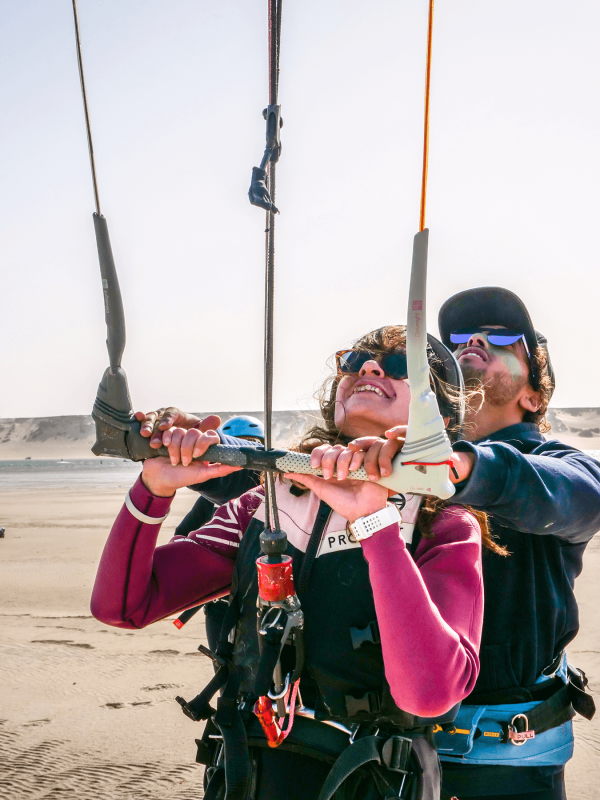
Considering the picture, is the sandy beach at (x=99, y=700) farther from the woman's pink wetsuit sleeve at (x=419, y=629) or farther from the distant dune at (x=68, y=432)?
the distant dune at (x=68, y=432)

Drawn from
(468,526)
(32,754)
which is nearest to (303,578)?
(468,526)

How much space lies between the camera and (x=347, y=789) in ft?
5.57

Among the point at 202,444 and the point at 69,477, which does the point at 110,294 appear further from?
the point at 69,477

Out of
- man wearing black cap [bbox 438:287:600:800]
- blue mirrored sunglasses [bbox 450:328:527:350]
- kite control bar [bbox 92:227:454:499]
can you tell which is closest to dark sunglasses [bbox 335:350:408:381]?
man wearing black cap [bbox 438:287:600:800]

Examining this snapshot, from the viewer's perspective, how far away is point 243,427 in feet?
16.9

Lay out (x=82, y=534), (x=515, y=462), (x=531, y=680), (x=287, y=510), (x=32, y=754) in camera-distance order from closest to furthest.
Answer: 1. (x=515, y=462)
2. (x=287, y=510)
3. (x=531, y=680)
4. (x=32, y=754)
5. (x=82, y=534)

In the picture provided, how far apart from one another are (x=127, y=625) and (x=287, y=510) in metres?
0.67

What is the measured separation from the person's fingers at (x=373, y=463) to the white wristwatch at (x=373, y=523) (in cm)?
21

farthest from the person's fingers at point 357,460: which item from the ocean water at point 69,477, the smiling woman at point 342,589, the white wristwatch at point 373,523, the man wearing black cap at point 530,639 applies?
the ocean water at point 69,477

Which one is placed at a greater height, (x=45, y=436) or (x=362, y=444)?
(x=362, y=444)

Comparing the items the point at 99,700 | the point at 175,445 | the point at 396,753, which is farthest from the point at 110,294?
the point at 99,700

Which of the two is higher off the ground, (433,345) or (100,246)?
(100,246)

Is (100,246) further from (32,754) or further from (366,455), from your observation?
(32,754)

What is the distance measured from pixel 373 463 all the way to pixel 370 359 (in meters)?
0.81
